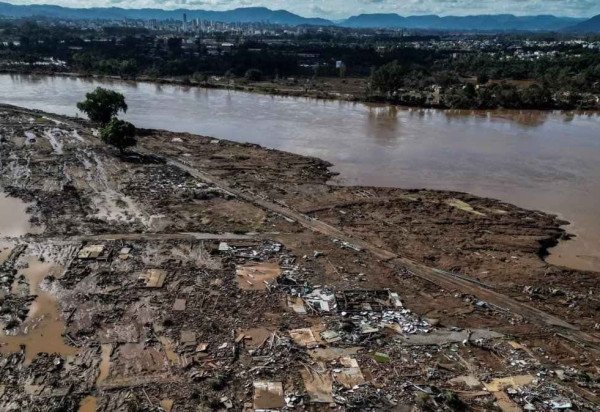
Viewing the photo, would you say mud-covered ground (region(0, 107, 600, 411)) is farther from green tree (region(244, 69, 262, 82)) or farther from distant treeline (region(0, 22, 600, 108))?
green tree (region(244, 69, 262, 82))

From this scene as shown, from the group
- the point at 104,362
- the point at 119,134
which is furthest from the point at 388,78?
the point at 104,362

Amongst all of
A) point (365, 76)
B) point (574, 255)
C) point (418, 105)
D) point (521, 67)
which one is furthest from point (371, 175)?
point (521, 67)

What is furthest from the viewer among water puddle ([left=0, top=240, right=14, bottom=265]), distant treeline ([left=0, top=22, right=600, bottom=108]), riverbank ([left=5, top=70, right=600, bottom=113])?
distant treeline ([left=0, top=22, right=600, bottom=108])

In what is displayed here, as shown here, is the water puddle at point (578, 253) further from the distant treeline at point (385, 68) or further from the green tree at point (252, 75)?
the green tree at point (252, 75)

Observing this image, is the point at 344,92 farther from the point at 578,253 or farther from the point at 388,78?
the point at 578,253

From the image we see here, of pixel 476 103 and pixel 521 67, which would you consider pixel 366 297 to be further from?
pixel 521 67

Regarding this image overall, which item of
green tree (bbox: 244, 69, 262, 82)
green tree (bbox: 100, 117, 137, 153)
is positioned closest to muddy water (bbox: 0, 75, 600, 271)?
green tree (bbox: 100, 117, 137, 153)
